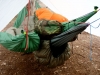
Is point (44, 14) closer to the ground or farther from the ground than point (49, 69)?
farther from the ground

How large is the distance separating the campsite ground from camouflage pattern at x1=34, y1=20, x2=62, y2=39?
958 mm

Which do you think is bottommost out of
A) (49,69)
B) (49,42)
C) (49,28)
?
(49,69)

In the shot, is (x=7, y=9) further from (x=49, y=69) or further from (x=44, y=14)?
(x=49, y=69)

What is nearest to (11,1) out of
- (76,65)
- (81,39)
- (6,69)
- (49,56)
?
(49,56)

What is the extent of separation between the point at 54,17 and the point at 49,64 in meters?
0.77

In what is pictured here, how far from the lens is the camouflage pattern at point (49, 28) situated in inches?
102

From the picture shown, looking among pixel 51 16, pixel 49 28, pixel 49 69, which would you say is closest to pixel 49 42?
pixel 49 28

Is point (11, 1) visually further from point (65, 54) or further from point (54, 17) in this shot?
point (65, 54)

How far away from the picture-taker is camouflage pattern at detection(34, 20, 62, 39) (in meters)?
2.59

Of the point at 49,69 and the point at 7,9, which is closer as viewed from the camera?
the point at 7,9

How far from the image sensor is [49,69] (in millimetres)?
3375

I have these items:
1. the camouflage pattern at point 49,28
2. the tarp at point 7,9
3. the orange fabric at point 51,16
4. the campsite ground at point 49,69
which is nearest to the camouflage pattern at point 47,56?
the camouflage pattern at point 49,28

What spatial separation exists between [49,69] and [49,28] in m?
1.07

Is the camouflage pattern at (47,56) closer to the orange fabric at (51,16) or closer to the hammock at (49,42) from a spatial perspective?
the hammock at (49,42)
